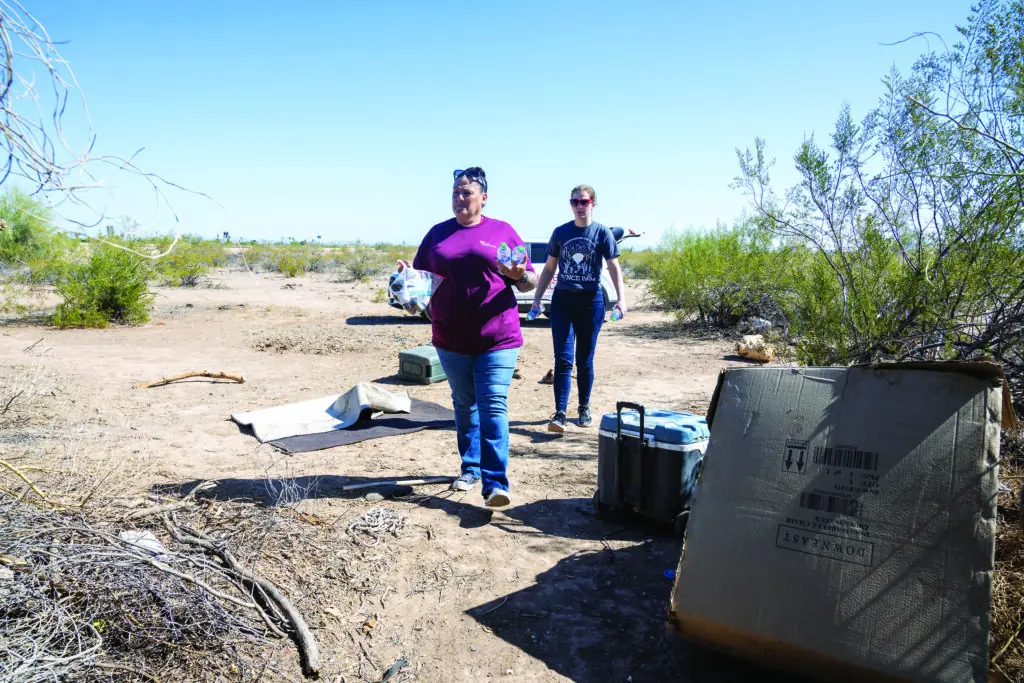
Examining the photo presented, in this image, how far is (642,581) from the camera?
314 cm

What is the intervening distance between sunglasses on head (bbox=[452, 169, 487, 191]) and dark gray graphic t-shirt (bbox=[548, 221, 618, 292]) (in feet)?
5.08

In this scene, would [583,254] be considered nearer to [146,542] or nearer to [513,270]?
[513,270]

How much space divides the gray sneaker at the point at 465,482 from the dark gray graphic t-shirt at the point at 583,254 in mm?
1787

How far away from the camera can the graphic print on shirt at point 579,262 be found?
518 centimetres

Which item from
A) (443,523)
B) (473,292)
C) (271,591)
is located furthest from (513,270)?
(271,591)

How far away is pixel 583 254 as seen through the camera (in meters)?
5.21

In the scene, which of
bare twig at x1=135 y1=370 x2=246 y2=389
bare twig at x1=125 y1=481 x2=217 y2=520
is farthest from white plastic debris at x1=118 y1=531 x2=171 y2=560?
bare twig at x1=135 y1=370 x2=246 y2=389

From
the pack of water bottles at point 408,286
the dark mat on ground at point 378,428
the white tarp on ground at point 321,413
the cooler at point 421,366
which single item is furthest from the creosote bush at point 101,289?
the dark mat on ground at point 378,428

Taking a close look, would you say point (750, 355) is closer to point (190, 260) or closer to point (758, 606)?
point (758, 606)

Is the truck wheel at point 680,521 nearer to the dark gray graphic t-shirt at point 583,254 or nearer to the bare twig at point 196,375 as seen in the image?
the dark gray graphic t-shirt at point 583,254

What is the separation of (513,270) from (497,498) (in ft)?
4.02

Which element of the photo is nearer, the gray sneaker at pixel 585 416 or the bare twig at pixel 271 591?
the bare twig at pixel 271 591

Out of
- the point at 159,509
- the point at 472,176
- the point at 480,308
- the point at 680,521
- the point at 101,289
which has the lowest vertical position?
the point at 680,521

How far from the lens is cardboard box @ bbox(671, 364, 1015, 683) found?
78.2 inches
